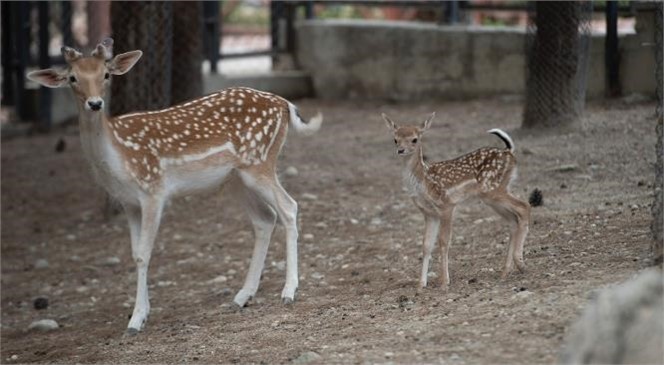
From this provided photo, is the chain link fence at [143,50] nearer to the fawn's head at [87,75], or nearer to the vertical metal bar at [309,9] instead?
the fawn's head at [87,75]

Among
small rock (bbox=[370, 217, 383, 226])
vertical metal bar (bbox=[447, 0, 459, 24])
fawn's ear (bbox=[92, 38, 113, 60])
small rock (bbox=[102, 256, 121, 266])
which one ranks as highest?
vertical metal bar (bbox=[447, 0, 459, 24])

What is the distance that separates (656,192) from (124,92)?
5896 millimetres

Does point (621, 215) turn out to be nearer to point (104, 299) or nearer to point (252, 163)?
point (252, 163)

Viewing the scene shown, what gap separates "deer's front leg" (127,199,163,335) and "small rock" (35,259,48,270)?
2.60 m

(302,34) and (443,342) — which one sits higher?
(302,34)

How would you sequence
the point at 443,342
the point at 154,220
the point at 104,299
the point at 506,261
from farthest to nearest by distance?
the point at 104,299
the point at 154,220
the point at 506,261
the point at 443,342

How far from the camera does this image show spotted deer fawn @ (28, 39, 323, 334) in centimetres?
805

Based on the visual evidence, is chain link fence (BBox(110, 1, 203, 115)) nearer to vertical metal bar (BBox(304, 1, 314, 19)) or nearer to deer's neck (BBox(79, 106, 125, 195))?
deer's neck (BBox(79, 106, 125, 195))

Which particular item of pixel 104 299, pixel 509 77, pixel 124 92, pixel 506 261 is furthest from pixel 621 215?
pixel 509 77

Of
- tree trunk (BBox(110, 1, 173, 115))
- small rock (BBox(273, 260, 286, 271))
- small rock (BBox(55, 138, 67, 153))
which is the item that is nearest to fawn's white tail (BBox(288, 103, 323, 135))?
small rock (BBox(273, 260, 286, 271))

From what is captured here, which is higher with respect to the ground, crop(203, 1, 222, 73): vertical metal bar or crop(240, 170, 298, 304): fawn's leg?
crop(203, 1, 222, 73): vertical metal bar

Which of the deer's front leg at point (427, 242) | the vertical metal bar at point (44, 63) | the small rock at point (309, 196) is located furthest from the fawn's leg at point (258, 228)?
the vertical metal bar at point (44, 63)

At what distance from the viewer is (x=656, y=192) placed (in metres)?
6.75

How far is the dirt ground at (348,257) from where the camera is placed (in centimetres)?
654
